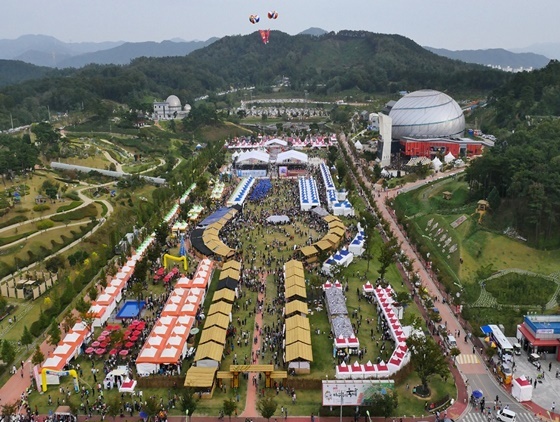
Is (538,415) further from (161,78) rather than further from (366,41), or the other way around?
(366,41)

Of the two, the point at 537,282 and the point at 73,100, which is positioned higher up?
the point at 73,100

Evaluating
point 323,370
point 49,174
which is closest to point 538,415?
point 323,370

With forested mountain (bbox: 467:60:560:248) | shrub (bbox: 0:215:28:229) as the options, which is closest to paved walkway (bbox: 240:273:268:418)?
forested mountain (bbox: 467:60:560:248)

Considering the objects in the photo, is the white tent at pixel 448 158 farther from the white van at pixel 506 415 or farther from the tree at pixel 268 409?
the tree at pixel 268 409

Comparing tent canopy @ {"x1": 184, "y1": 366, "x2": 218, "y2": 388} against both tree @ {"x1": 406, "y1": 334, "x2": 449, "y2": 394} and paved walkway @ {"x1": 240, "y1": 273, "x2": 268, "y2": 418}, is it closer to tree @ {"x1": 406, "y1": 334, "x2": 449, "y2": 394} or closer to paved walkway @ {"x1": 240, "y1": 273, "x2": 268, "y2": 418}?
paved walkway @ {"x1": 240, "y1": 273, "x2": 268, "y2": 418}

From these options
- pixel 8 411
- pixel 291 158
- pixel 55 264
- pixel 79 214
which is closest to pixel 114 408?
pixel 8 411

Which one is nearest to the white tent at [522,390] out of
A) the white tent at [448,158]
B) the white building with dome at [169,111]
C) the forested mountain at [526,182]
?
the forested mountain at [526,182]
